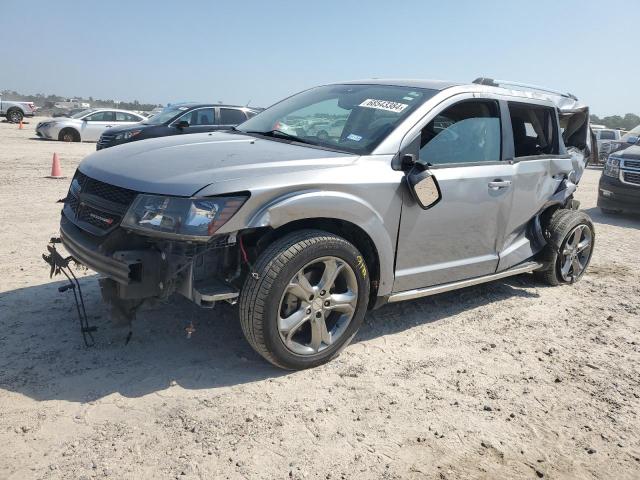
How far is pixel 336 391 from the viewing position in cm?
330

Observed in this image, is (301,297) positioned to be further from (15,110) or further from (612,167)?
(15,110)

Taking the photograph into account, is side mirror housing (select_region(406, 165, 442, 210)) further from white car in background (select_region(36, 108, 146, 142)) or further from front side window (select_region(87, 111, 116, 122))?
front side window (select_region(87, 111, 116, 122))

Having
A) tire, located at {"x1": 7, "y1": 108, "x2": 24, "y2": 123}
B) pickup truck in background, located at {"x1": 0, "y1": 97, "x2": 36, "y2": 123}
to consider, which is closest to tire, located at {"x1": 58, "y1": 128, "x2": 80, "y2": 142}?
pickup truck in background, located at {"x1": 0, "y1": 97, "x2": 36, "y2": 123}

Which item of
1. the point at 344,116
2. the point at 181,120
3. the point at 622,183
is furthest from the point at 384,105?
the point at 181,120

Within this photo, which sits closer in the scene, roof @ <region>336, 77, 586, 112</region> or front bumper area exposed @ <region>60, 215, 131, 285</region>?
front bumper area exposed @ <region>60, 215, 131, 285</region>

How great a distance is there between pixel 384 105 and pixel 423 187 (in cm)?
76

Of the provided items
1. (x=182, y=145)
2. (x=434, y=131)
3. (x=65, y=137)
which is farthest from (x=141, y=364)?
(x=65, y=137)

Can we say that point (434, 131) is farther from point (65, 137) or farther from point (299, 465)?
point (65, 137)

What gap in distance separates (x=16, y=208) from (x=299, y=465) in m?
6.39

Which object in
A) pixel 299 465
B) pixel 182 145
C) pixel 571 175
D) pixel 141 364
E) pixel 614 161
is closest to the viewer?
pixel 299 465

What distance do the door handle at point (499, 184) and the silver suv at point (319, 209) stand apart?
0.02 meters

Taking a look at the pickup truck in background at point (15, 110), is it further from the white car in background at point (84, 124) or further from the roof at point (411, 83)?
the roof at point (411, 83)

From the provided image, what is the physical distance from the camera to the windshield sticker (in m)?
4.00

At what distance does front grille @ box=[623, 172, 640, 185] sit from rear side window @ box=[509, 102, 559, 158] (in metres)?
5.63
